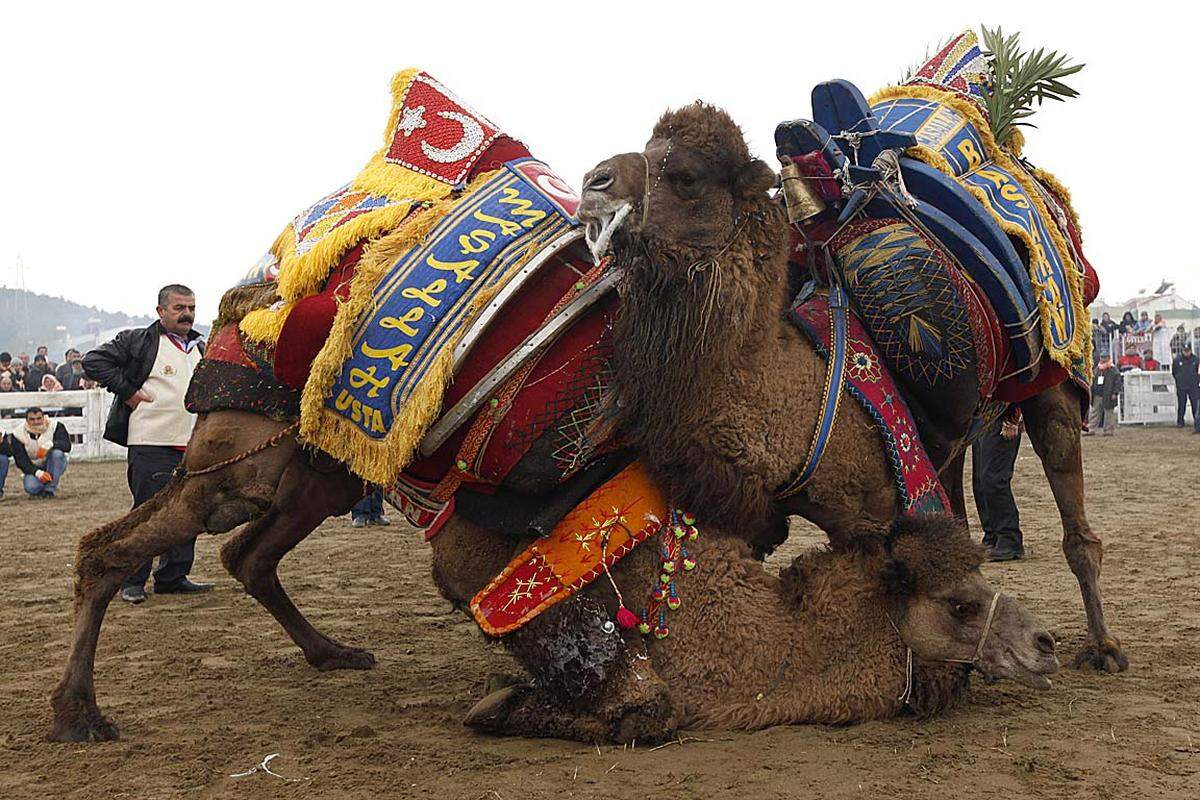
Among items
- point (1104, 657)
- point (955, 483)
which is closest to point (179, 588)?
point (955, 483)

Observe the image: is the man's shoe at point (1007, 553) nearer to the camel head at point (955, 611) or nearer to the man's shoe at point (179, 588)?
the camel head at point (955, 611)

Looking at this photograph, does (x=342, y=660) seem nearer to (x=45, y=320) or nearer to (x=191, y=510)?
(x=191, y=510)

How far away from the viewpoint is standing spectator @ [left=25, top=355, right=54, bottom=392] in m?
25.6

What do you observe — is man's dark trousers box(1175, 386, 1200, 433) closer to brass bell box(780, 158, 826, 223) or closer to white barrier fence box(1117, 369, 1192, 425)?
white barrier fence box(1117, 369, 1192, 425)

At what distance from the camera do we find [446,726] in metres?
4.62

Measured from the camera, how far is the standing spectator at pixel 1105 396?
82.9 feet

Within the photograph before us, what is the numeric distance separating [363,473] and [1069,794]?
8.79 ft

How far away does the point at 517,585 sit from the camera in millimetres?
4422

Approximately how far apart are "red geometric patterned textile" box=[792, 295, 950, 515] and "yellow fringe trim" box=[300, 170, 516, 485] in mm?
1225

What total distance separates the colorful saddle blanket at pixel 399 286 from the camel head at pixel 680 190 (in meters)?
0.51

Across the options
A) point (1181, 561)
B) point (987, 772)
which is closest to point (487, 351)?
point (987, 772)

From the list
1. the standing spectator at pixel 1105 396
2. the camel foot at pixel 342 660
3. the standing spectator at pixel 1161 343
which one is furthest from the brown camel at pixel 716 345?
the standing spectator at pixel 1161 343

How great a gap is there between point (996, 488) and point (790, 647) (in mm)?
5374

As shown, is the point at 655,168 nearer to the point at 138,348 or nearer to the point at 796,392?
the point at 796,392
